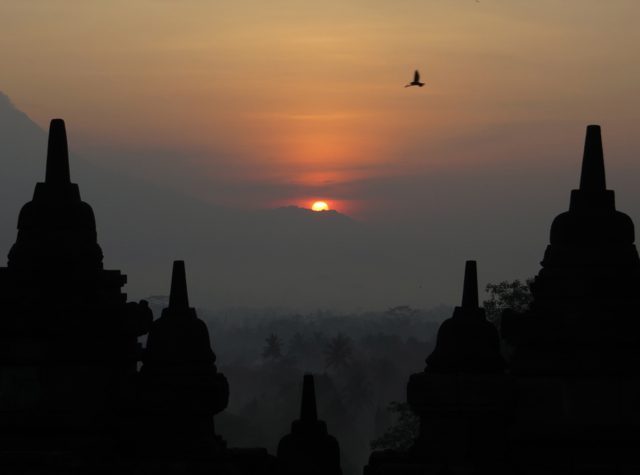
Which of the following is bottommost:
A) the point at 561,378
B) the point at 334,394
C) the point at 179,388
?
the point at 334,394

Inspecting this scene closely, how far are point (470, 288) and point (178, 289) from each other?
4.78 meters

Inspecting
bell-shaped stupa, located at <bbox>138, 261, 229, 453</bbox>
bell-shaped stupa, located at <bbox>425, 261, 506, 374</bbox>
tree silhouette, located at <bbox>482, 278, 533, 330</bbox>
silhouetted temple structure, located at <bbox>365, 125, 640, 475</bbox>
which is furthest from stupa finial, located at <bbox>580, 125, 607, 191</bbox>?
tree silhouette, located at <bbox>482, 278, 533, 330</bbox>

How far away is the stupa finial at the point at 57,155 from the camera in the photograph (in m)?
13.3

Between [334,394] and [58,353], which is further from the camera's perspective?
[334,394]

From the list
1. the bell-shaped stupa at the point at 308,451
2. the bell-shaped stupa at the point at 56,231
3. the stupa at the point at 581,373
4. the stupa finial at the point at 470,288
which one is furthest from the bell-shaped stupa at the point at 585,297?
the bell-shaped stupa at the point at 56,231

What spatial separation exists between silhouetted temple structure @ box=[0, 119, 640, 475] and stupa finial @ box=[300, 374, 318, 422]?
0.11ft

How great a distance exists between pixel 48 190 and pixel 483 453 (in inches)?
307

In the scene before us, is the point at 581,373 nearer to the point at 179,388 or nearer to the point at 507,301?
the point at 179,388

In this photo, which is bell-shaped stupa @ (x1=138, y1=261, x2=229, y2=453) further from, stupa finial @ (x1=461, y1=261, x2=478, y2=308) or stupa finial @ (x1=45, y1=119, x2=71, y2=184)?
stupa finial @ (x1=461, y1=261, x2=478, y2=308)

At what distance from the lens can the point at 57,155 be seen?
1335 cm

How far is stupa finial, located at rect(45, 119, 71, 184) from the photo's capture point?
13273 mm

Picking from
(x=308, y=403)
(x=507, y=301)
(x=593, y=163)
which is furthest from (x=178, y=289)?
(x=507, y=301)

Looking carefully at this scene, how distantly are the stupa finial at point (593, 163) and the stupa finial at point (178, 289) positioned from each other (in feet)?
21.2

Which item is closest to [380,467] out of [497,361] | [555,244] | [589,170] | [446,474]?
[446,474]
